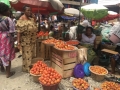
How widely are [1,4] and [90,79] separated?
126 inches

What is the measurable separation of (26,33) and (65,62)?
1372 mm

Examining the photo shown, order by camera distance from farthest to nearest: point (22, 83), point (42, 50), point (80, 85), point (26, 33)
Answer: point (42, 50)
point (26, 33)
point (22, 83)
point (80, 85)

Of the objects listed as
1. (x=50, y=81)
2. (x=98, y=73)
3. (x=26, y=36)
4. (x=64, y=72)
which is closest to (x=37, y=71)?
(x=50, y=81)

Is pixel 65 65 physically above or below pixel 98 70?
above

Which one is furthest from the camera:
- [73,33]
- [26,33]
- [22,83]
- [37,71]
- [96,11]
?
[73,33]

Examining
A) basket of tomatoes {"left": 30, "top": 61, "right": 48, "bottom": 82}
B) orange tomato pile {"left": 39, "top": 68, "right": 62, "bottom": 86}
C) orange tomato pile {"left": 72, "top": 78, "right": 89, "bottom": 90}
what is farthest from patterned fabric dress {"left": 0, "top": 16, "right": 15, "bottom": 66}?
orange tomato pile {"left": 72, "top": 78, "right": 89, "bottom": 90}

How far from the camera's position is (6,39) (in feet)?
12.3

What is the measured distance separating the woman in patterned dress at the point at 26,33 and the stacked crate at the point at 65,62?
84 cm

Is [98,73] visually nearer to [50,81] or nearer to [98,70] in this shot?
[98,70]

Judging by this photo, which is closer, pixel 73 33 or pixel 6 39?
pixel 6 39

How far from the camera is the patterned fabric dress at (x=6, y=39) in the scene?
3611 millimetres

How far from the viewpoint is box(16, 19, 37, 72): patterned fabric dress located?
3.84m

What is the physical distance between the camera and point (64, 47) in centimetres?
397

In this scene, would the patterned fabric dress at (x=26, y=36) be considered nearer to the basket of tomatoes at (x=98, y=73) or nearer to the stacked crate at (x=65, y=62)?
the stacked crate at (x=65, y=62)
